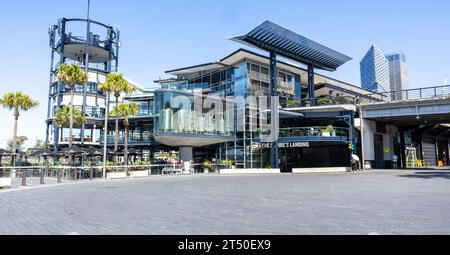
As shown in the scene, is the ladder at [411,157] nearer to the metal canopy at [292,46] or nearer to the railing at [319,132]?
the metal canopy at [292,46]

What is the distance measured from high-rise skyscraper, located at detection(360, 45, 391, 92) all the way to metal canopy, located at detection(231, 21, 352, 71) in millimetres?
143495

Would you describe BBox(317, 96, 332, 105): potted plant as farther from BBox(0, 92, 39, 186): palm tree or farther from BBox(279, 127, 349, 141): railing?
BBox(0, 92, 39, 186): palm tree

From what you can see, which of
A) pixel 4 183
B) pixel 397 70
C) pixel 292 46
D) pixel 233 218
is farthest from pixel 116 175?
pixel 397 70

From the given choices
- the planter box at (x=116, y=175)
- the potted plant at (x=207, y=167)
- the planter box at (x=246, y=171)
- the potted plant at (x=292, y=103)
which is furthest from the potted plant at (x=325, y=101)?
Result: the planter box at (x=116, y=175)

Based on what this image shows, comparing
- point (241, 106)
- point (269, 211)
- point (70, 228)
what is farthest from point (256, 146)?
point (70, 228)

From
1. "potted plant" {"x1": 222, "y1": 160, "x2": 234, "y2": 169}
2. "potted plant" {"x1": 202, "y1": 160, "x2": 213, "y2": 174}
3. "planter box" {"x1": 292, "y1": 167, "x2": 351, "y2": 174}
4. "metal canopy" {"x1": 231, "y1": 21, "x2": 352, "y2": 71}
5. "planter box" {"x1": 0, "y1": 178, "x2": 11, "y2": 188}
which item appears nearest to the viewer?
"planter box" {"x1": 0, "y1": 178, "x2": 11, "y2": 188}

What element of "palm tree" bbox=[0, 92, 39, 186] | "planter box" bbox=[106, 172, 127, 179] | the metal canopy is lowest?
"planter box" bbox=[106, 172, 127, 179]

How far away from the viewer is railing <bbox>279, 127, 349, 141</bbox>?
37156mm

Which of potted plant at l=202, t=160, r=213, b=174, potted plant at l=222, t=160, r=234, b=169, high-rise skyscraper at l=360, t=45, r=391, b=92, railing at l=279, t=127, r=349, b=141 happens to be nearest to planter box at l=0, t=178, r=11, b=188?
potted plant at l=202, t=160, r=213, b=174

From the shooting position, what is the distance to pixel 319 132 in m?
37.2

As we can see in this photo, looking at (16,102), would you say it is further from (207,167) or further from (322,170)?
(322,170)

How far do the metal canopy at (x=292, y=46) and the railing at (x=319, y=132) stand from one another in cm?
1043

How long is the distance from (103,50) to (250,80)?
110ft

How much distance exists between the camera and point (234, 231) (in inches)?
257
